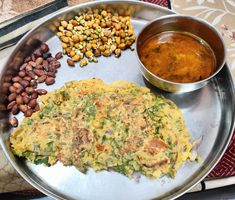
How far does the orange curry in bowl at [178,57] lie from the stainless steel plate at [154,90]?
3.0 inches

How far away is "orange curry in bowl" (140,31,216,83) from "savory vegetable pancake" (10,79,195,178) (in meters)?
0.11

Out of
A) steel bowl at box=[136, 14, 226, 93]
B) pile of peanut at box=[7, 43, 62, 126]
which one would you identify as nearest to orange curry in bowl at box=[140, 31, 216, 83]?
steel bowl at box=[136, 14, 226, 93]

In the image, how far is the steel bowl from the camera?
137cm

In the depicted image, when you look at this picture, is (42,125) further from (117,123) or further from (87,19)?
(87,19)

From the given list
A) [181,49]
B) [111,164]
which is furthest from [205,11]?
[111,164]

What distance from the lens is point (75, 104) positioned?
138cm

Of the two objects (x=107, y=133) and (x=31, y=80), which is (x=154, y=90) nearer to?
(x=107, y=133)

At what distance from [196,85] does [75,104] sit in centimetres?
44

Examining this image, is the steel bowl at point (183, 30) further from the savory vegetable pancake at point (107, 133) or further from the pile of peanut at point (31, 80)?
the pile of peanut at point (31, 80)

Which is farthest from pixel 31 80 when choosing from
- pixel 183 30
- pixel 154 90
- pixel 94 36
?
pixel 183 30

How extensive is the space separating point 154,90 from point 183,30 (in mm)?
270

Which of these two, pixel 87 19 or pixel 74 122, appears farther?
pixel 87 19

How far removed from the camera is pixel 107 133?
1.31m

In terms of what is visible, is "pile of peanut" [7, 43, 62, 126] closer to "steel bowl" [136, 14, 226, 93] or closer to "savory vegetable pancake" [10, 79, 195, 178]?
"savory vegetable pancake" [10, 79, 195, 178]
